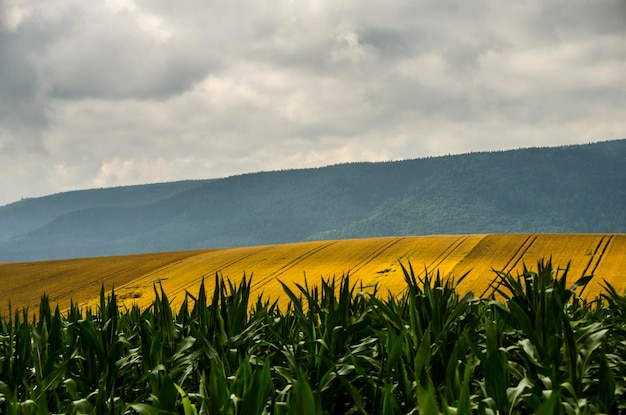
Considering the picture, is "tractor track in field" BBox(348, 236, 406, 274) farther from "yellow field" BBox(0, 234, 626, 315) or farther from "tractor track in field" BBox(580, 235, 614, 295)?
"tractor track in field" BBox(580, 235, 614, 295)

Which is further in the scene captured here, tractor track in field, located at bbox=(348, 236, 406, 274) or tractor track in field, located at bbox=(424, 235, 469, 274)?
tractor track in field, located at bbox=(348, 236, 406, 274)

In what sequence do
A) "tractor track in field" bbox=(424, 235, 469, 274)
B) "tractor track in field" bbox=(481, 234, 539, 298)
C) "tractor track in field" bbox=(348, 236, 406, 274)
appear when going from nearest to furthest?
"tractor track in field" bbox=(481, 234, 539, 298), "tractor track in field" bbox=(424, 235, 469, 274), "tractor track in field" bbox=(348, 236, 406, 274)

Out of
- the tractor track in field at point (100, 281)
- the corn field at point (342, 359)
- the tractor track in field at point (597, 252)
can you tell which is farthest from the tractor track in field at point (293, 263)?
the corn field at point (342, 359)

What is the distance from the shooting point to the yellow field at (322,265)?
40.6ft

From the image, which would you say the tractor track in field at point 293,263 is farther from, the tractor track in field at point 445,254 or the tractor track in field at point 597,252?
the tractor track in field at point 597,252

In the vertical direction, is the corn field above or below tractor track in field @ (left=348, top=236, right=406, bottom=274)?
below

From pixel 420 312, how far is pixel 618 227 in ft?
534

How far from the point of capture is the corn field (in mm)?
2914

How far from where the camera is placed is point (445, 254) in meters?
14.5

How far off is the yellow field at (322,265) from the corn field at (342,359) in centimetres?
647

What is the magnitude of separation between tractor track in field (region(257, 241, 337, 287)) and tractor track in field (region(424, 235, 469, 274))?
279 centimetres

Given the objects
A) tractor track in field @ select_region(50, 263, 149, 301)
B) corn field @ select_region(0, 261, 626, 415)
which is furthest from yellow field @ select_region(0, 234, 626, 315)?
corn field @ select_region(0, 261, 626, 415)

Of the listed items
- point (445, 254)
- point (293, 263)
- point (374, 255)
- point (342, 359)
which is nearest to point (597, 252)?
point (445, 254)

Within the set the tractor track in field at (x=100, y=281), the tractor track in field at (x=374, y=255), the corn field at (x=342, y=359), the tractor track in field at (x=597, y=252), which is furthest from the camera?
the tractor track in field at (x=374, y=255)
